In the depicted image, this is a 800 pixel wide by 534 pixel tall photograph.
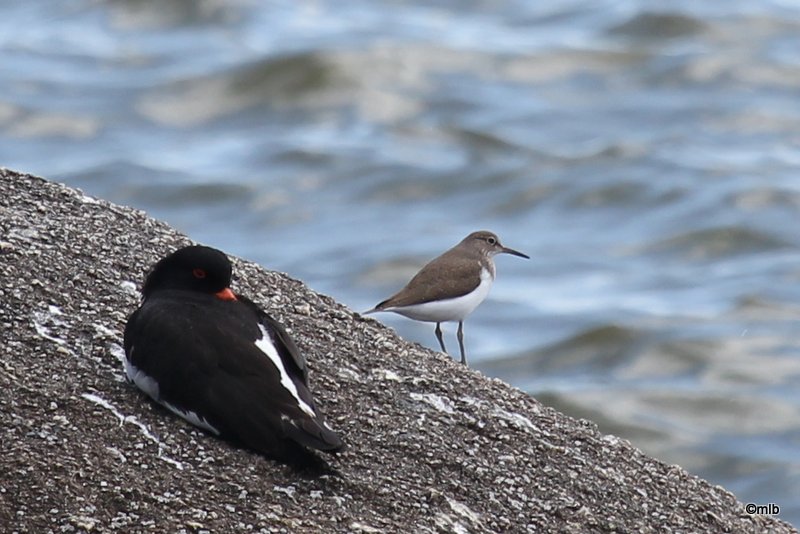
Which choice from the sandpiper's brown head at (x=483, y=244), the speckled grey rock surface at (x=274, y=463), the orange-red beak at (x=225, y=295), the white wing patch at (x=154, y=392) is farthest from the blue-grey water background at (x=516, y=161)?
the white wing patch at (x=154, y=392)

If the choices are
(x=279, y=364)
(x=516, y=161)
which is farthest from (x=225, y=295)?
(x=516, y=161)

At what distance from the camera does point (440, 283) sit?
32.9 feet

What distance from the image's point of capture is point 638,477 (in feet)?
23.4

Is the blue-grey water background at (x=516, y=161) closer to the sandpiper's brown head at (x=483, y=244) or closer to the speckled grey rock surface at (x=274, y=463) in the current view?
the sandpiper's brown head at (x=483, y=244)

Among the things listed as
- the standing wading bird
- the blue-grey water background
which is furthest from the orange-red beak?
the blue-grey water background

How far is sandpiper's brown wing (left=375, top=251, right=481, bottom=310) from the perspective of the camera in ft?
32.5

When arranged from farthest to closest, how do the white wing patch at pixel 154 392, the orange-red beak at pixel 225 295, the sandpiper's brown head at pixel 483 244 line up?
the sandpiper's brown head at pixel 483 244, the orange-red beak at pixel 225 295, the white wing patch at pixel 154 392

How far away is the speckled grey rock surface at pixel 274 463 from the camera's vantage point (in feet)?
19.5

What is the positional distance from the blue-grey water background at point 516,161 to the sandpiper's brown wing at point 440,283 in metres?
5.58

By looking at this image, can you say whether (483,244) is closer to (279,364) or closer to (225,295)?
(225,295)

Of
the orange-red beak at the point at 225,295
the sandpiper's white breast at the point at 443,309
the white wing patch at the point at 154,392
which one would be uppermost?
the sandpiper's white breast at the point at 443,309

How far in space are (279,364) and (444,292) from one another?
3.58 metres

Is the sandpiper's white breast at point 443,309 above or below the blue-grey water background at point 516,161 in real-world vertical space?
below

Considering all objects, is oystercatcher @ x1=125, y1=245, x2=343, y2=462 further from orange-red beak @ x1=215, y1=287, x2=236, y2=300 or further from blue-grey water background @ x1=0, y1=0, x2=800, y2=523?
blue-grey water background @ x1=0, y1=0, x2=800, y2=523
